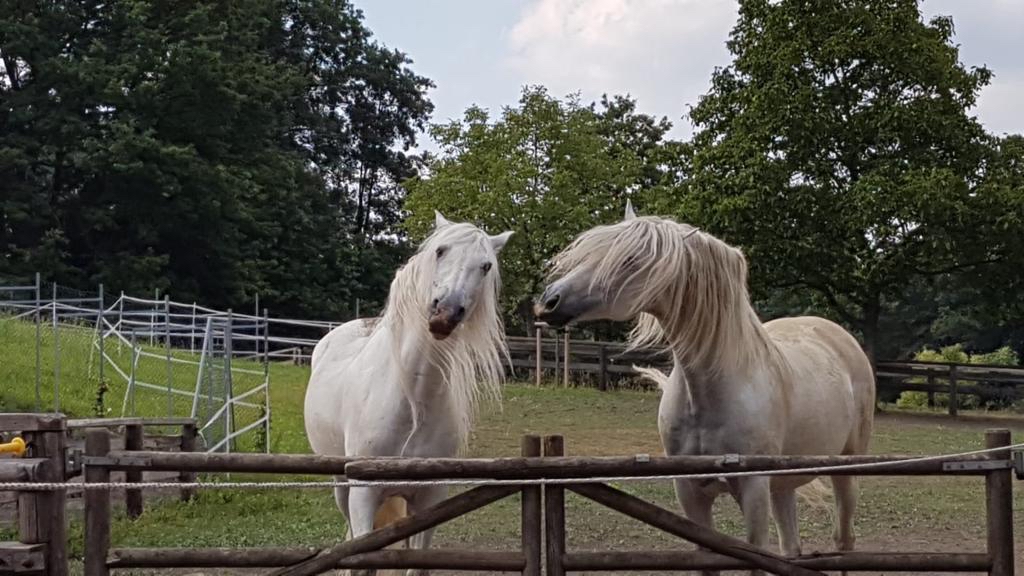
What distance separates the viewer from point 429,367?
493 cm

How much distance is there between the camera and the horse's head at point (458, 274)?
4.59 meters

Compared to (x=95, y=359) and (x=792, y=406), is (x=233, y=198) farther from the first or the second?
(x=792, y=406)

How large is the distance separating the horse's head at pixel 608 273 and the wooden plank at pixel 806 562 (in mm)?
966

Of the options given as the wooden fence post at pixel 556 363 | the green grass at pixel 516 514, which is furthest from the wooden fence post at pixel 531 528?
the wooden fence post at pixel 556 363

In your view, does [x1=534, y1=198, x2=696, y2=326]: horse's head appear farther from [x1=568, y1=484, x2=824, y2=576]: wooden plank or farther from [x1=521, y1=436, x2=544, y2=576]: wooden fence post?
[x1=568, y1=484, x2=824, y2=576]: wooden plank

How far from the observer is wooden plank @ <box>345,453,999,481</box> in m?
3.97

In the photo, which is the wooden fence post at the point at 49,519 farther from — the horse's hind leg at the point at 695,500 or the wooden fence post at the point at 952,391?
the wooden fence post at the point at 952,391

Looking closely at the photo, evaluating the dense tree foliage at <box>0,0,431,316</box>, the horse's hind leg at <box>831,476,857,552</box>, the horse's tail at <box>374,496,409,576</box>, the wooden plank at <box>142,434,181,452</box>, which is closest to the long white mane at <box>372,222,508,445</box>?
the horse's tail at <box>374,496,409,576</box>

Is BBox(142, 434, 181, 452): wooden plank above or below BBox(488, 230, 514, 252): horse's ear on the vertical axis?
below

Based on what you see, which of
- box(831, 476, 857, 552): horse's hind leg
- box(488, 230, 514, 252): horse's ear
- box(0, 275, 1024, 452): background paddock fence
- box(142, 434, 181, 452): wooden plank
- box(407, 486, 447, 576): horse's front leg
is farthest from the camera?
box(0, 275, 1024, 452): background paddock fence

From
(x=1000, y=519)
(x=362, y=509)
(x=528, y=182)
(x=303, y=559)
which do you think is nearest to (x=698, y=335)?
(x=1000, y=519)

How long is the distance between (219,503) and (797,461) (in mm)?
6668

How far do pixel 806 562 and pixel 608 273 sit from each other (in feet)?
4.54

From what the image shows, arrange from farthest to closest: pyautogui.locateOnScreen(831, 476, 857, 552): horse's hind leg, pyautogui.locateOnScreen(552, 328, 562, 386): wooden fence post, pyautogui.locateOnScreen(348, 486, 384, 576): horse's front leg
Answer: pyautogui.locateOnScreen(552, 328, 562, 386): wooden fence post < pyautogui.locateOnScreen(831, 476, 857, 552): horse's hind leg < pyautogui.locateOnScreen(348, 486, 384, 576): horse's front leg
